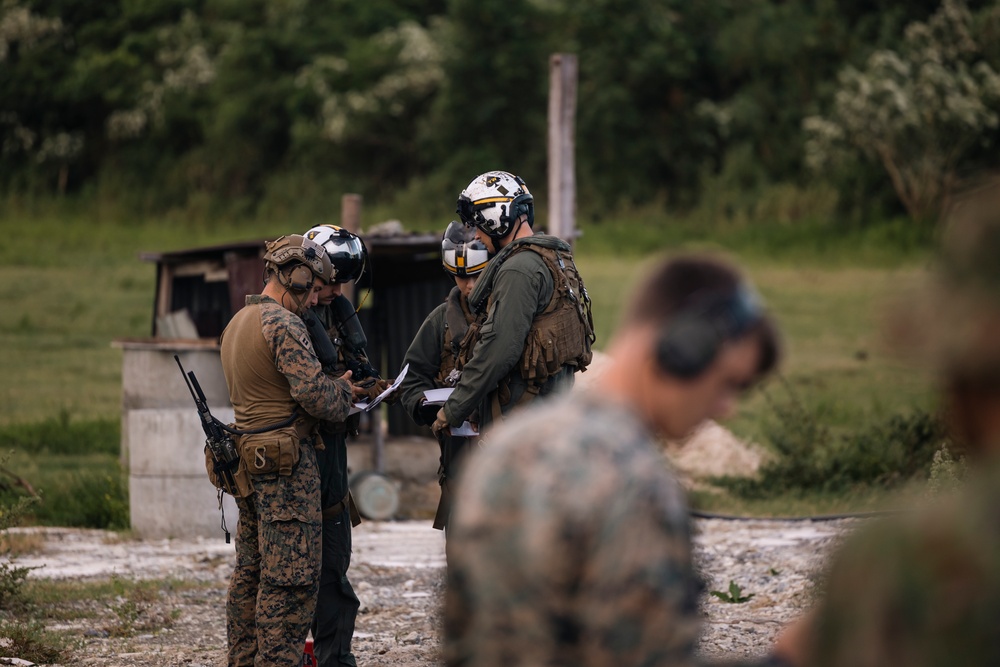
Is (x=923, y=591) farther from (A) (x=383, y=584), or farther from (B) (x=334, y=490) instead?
(A) (x=383, y=584)

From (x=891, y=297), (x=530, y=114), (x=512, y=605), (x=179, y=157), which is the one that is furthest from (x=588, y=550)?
(x=179, y=157)

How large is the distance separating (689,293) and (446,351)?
375 centimetres

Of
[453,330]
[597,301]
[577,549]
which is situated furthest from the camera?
[597,301]

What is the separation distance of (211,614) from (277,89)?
83.4ft

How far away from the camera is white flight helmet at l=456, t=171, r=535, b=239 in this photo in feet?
19.4

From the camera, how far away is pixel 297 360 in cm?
564

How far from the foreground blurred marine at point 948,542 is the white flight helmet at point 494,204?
12.0 ft

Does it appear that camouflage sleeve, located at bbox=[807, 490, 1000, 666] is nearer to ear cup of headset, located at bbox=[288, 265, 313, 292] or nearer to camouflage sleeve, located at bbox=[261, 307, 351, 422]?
camouflage sleeve, located at bbox=[261, 307, 351, 422]

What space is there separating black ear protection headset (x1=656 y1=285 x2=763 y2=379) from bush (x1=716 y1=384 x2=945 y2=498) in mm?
9719

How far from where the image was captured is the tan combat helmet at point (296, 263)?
19.0 feet

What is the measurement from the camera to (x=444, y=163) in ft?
101

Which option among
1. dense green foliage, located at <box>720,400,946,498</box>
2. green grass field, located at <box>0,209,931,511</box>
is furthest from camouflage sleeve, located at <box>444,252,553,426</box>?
dense green foliage, located at <box>720,400,946,498</box>

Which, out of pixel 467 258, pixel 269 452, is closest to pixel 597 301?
pixel 467 258

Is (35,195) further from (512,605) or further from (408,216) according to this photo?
(512,605)
